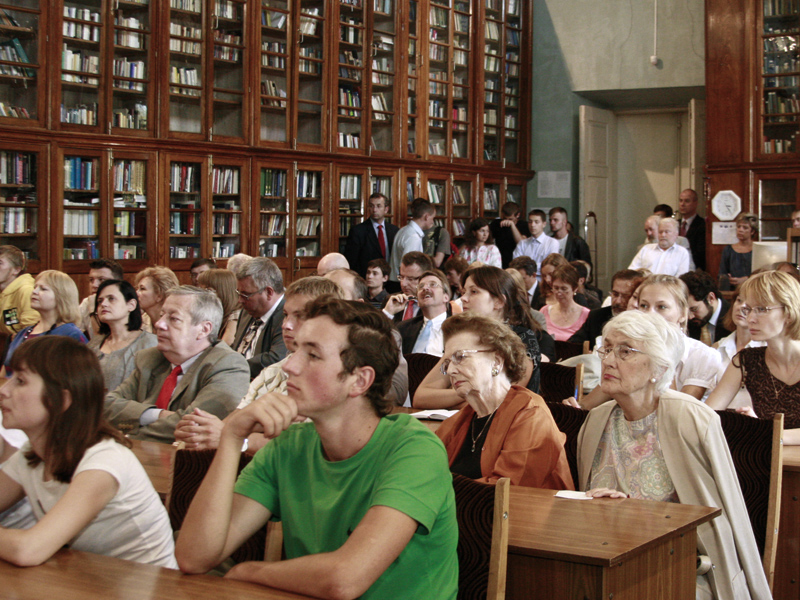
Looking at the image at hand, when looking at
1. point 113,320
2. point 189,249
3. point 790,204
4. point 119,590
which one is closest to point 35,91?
point 189,249

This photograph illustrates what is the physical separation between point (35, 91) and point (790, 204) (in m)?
8.28

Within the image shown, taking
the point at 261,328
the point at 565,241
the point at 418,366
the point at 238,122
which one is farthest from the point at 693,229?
the point at 418,366

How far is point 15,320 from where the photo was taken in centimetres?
681

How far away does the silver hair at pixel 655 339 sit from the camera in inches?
107

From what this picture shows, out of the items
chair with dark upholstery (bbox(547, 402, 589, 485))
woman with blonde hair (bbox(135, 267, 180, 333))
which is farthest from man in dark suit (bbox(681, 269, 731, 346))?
woman with blonde hair (bbox(135, 267, 180, 333))

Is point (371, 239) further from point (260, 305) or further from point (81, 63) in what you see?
point (260, 305)

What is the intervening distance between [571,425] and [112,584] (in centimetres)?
172

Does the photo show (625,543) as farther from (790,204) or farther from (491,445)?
(790,204)

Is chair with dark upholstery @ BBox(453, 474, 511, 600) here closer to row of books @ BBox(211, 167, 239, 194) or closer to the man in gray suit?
the man in gray suit

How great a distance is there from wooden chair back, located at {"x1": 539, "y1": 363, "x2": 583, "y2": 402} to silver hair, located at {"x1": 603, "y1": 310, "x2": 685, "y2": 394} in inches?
43.5

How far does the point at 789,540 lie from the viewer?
9.91 feet

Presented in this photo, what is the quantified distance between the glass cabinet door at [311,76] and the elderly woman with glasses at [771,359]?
706cm

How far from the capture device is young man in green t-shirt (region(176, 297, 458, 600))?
1.68 meters

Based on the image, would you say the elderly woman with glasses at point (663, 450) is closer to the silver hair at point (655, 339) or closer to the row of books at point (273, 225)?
the silver hair at point (655, 339)
